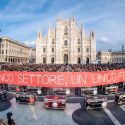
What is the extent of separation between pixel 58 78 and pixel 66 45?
6598 centimetres

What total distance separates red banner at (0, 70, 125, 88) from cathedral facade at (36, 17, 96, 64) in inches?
2469

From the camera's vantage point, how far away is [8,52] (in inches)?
3816

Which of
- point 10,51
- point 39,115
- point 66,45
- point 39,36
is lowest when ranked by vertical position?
point 39,115

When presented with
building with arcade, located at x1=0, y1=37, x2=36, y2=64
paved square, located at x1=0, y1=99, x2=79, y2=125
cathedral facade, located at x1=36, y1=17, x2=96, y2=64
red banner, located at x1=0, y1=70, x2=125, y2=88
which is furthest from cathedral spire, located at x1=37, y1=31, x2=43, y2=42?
paved square, located at x1=0, y1=99, x2=79, y2=125

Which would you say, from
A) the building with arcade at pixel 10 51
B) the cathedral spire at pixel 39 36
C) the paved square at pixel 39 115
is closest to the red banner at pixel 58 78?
the paved square at pixel 39 115

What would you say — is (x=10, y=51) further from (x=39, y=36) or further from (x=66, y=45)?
(x=66, y=45)

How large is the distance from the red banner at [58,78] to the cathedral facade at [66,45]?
206ft

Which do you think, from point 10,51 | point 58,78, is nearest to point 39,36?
point 10,51

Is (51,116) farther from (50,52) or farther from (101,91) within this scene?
(50,52)

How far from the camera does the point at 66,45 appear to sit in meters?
83.4

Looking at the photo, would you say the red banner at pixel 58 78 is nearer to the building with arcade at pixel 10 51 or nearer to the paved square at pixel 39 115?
the paved square at pixel 39 115

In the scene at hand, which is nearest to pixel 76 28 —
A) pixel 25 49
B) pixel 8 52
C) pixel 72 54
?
pixel 72 54

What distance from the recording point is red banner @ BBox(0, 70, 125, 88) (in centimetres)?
1794

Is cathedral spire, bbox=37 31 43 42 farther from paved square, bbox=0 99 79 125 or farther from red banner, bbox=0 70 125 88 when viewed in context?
paved square, bbox=0 99 79 125
